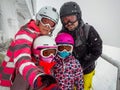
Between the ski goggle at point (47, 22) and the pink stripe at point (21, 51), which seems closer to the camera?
the pink stripe at point (21, 51)

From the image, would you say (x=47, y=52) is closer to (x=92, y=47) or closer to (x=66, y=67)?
(x=66, y=67)

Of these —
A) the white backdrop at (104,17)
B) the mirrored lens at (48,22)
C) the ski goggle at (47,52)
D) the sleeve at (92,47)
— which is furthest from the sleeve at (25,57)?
the white backdrop at (104,17)

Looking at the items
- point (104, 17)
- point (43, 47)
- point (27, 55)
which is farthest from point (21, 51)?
point (104, 17)

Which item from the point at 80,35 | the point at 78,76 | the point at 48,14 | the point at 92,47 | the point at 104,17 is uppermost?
the point at 48,14

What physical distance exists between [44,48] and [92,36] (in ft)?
1.97

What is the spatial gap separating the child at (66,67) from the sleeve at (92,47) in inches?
6.5

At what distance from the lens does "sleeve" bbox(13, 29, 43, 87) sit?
1.35m

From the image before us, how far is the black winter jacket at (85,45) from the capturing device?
2260mm

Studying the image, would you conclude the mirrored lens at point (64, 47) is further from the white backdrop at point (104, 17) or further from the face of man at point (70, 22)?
the white backdrop at point (104, 17)

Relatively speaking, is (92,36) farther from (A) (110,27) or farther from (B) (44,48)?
(A) (110,27)

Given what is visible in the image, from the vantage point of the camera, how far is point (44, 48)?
1773 mm

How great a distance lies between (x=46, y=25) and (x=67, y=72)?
435mm

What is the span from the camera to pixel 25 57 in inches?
59.4

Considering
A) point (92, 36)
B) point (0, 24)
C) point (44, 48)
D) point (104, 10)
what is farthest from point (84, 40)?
point (104, 10)
